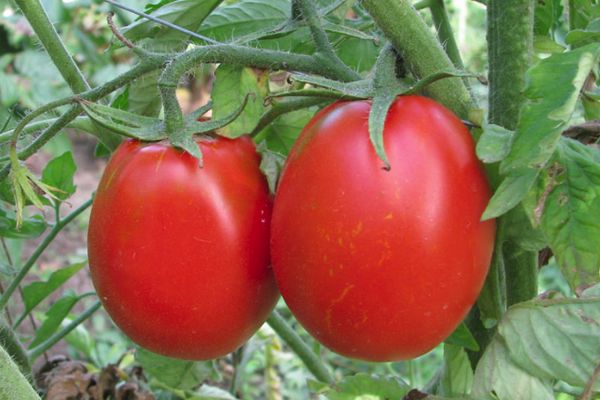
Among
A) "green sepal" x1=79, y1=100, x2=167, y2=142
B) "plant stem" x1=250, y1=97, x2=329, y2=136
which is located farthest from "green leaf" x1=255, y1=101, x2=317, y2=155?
"green sepal" x1=79, y1=100, x2=167, y2=142

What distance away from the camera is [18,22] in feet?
8.53

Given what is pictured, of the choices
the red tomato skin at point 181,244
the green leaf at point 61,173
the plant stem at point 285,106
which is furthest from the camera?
the green leaf at point 61,173

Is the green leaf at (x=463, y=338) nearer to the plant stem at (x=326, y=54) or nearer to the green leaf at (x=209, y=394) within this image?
the plant stem at (x=326, y=54)

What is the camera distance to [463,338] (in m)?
0.71

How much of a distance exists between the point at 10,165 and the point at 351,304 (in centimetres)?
35

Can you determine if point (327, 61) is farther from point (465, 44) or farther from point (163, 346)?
point (465, 44)

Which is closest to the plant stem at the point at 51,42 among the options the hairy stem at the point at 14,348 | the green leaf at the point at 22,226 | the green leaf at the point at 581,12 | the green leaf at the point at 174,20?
the green leaf at the point at 174,20

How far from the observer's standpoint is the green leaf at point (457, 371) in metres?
0.76

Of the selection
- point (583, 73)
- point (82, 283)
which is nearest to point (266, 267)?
point (583, 73)

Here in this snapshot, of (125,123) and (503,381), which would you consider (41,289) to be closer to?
(125,123)

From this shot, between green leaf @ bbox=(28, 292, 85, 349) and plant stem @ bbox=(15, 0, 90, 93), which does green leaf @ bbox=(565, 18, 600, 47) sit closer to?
plant stem @ bbox=(15, 0, 90, 93)

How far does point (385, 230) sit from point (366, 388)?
28 cm

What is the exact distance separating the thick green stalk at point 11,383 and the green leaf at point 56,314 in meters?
0.40

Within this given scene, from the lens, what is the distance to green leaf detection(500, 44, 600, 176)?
0.53 metres
